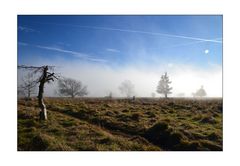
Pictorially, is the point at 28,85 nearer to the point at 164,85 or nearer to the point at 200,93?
the point at 164,85

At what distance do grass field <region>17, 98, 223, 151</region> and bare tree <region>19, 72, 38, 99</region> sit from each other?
0.21 meters

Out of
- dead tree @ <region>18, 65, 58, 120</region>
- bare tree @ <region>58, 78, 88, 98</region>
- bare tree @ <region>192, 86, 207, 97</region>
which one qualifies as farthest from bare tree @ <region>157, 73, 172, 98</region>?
dead tree @ <region>18, 65, 58, 120</region>

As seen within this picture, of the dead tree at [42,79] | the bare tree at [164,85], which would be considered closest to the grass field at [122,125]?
the dead tree at [42,79]

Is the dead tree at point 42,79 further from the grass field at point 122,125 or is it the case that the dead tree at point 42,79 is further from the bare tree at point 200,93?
the bare tree at point 200,93

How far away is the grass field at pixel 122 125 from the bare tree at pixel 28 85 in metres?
0.21

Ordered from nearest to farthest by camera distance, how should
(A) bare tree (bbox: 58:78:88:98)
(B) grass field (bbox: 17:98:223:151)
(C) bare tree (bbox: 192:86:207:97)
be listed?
(B) grass field (bbox: 17:98:223:151)
(C) bare tree (bbox: 192:86:207:97)
(A) bare tree (bbox: 58:78:88:98)

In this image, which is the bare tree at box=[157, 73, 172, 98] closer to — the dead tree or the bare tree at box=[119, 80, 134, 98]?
the bare tree at box=[119, 80, 134, 98]

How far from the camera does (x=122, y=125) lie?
7.40m

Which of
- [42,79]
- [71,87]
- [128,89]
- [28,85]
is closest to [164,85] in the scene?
[128,89]

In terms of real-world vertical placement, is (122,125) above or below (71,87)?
below

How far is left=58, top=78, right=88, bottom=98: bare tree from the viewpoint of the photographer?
717 cm

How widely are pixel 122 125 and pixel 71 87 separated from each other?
154 cm

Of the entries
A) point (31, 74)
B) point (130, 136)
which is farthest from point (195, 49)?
point (31, 74)
